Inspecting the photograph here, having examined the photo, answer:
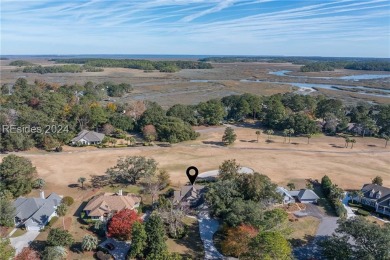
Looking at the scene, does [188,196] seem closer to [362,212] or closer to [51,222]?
[51,222]

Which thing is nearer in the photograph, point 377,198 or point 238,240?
point 238,240

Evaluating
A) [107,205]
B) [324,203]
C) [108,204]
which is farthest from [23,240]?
[324,203]

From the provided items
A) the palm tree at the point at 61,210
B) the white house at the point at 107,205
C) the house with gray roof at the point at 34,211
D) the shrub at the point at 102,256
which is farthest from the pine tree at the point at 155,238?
the house with gray roof at the point at 34,211

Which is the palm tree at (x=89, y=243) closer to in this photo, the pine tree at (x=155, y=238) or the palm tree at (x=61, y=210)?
the pine tree at (x=155, y=238)

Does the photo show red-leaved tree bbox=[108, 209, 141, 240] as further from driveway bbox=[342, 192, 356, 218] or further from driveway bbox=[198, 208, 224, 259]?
driveway bbox=[342, 192, 356, 218]

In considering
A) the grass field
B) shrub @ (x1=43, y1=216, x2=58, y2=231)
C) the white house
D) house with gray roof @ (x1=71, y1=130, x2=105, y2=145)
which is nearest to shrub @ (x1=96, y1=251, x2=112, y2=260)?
the white house

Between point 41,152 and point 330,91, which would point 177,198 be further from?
point 330,91

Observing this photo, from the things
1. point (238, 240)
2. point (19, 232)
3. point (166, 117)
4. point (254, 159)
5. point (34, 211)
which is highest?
point (166, 117)
